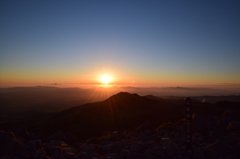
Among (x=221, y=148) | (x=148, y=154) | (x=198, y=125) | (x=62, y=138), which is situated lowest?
(x=62, y=138)

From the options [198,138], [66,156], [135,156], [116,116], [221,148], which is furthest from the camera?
[116,116]

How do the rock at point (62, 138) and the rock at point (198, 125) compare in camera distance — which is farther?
the rock at point (62, 138)

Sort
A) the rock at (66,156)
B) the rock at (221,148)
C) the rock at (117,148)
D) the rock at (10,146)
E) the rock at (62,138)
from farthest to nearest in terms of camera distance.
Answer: the rock at (62,138), the rock at (117,148), the rock at (10,146), the rock at (66,156), the rock at (221,148)

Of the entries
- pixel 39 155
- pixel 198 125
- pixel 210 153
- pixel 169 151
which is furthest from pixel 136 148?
pixel 198 125

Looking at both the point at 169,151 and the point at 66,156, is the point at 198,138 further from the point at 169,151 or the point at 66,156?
the point at 66,156

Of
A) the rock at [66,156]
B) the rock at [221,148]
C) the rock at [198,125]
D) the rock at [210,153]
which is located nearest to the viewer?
the rock at [210,153]

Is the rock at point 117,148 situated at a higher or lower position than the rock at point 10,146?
lower

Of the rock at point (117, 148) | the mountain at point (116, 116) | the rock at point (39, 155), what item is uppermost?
A: the rock at point (39, 155)

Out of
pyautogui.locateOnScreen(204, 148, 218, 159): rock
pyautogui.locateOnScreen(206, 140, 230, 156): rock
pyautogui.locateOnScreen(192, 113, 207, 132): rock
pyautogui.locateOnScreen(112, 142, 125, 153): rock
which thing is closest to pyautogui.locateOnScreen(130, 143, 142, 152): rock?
pyautogui.locateOnScreen(112, 142, 125, 153): rock

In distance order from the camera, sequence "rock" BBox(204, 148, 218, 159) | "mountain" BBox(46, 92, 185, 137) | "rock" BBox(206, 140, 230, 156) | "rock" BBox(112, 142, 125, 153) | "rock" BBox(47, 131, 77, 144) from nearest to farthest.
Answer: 1. "rock" BBox(204, 148, 218, 159)
2. "rock" BBox(206, 140, 230, 156)
3. "rock" BBox(112, 142, 125, 153)
4. "rock" BBox(47, 131, 77, 144)
5. "mountain" BBox(46, 92, 185, 137)

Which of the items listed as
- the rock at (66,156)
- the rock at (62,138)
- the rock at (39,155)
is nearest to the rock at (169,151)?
the rock at (66,156)

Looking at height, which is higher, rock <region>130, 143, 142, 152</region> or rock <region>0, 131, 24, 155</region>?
rock <region>130, 143, 142, 152</region>

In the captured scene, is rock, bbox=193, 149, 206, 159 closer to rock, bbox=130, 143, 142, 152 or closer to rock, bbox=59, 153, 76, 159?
rock, bbox=130, 143, 142, 152

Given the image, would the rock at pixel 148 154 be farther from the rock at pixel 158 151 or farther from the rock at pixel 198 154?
the rock at pixel 198 154
